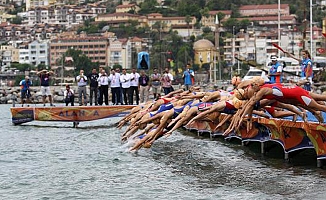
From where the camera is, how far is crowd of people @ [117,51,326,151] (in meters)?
16.9

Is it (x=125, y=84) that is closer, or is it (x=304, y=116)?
(x=304, y=116)

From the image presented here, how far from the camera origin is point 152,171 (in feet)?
58.4

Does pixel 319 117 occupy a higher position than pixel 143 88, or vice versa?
pixel 319 117

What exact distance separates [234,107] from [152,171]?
247 cm

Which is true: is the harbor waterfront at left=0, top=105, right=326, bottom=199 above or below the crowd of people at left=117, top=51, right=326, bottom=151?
below

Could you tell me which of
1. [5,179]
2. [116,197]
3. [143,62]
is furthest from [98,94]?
[116,197]

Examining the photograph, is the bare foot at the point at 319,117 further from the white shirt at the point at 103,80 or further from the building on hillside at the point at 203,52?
the building on hillside at the point at 203,52

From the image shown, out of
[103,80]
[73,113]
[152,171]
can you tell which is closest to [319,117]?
[152,171]

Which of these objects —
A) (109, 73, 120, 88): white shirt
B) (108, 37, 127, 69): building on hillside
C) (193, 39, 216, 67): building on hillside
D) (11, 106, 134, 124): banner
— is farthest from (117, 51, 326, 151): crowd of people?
(108, 37, 127, 69): building on hillside

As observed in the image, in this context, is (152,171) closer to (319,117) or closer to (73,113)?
(319,117)

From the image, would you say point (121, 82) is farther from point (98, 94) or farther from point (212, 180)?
point (212, 180)

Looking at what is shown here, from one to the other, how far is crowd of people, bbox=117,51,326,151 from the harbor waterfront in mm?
657

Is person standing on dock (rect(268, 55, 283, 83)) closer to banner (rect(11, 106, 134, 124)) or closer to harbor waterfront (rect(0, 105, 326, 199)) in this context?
harbor waterfront (rect(0, 105, 326, 199))

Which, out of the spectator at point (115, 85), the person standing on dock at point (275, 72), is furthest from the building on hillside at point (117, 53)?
the person standing on dock at point (275, 72)
